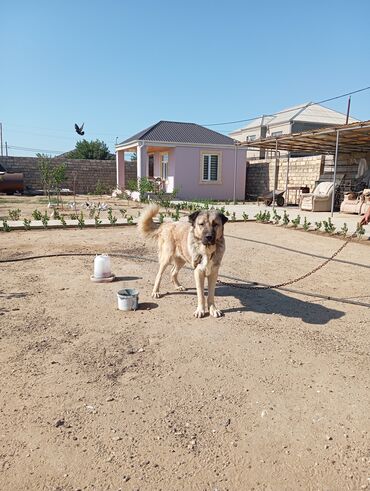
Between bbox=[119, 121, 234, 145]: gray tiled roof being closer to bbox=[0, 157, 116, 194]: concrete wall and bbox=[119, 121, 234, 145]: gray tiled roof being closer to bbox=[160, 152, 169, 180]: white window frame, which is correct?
bbox=[160, 152, 169, 180]: white window frame

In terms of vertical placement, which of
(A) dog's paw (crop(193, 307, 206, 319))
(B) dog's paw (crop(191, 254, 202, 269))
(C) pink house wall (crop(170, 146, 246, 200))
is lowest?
(A) dog's paw (crop(193, 307, 206, 319))

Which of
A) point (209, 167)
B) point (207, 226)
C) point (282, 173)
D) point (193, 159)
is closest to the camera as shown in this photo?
point (207, 226)

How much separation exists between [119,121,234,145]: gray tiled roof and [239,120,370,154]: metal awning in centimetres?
427

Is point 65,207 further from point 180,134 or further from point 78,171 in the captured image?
point 78,171

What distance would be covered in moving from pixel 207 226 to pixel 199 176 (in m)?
18.4

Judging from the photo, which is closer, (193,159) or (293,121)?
(193,159)

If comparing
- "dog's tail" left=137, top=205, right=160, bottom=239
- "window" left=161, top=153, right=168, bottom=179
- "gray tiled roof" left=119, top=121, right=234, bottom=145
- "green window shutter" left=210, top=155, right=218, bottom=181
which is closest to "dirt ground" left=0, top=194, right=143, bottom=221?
"gray tiled roof" left=119, top=121, right=234, bottom=145

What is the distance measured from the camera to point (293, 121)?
2873 cm

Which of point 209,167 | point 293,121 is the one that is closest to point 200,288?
point 209,167

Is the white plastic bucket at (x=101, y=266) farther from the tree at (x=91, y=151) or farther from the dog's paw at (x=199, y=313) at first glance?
the tree at (x=91, y=151)

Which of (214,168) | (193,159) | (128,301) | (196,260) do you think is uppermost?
(193,159)

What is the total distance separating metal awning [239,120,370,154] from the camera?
42.1ft

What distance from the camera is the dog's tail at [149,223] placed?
16.3 ft

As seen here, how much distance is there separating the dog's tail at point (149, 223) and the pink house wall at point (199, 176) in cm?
1644
